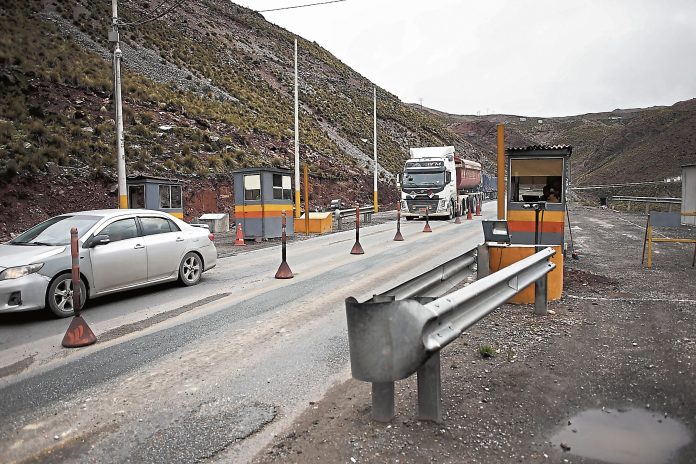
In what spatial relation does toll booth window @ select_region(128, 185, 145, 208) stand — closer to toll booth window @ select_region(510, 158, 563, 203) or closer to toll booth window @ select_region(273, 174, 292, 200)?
toll booth window @ select_region(273, 174, 292, 200)

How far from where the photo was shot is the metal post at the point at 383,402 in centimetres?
374

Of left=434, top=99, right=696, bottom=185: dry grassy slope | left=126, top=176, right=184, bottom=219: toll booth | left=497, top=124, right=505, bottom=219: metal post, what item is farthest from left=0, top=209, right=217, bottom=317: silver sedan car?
left=434, top=99, right=696, bottom=185: dry grassy slope

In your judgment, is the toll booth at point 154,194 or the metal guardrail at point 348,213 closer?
the toll booth at point 154,194

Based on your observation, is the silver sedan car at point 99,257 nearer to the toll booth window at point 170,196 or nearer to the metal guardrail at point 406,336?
the metal guardrail at point 406,336

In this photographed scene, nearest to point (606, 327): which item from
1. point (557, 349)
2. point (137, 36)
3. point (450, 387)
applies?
point (557, 349)

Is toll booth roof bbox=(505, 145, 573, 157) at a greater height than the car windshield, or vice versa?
toll booth roof bbox=(505, 145, 573, 157)

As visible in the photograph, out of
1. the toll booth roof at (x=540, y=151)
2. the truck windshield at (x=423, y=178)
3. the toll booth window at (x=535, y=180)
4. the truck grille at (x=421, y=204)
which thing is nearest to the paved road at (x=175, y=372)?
the toll booth roof at (x=540, y=151)

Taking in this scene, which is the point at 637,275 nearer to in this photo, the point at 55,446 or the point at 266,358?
the point at 266,358

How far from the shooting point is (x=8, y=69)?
2770 centimetres

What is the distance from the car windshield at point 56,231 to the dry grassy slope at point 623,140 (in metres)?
42.9

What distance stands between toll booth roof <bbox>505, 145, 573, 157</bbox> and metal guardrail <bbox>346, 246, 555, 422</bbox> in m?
7.18

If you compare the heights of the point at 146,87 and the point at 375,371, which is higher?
the point at 146,87

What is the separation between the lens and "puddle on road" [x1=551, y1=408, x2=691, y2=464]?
11.2 ft

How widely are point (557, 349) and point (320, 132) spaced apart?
143ft
